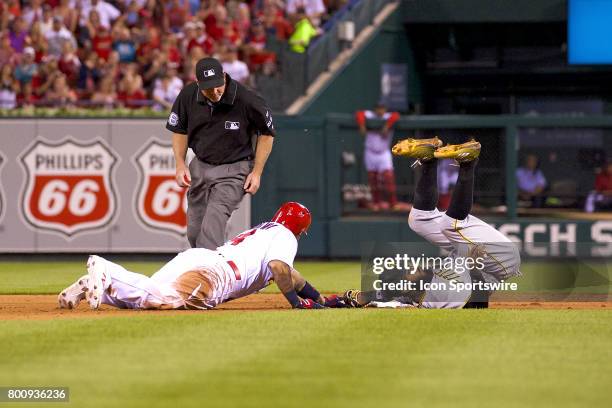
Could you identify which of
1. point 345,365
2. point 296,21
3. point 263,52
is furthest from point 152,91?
point 345,365

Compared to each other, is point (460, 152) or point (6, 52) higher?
point (6, 52)

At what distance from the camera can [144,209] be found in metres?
17.7

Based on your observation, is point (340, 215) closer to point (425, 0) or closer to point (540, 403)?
point (425, 0)

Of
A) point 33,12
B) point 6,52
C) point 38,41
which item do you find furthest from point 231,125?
point 33,12

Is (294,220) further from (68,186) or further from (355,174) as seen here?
(68,186)

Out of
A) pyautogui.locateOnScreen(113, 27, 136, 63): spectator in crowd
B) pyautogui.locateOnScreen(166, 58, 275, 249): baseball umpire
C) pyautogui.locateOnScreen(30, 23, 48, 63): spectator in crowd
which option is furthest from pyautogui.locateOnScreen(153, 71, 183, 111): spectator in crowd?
pyautogui.locateOnScreen(166, 58, 275, 249): baseball umpire

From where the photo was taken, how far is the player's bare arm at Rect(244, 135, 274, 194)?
10.5 m

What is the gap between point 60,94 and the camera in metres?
19.4

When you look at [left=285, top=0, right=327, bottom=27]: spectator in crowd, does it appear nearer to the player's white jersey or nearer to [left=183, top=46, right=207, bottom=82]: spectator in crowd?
[left=183, top=46, right=207, bottom=82]: spectator in crowd

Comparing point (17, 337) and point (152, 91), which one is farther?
point (152, 91)

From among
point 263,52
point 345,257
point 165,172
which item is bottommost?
point 345,257

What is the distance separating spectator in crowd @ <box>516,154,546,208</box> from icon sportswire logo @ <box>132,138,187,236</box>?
4544mm

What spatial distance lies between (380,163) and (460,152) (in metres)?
7.36

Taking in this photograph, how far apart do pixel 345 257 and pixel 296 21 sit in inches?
222
